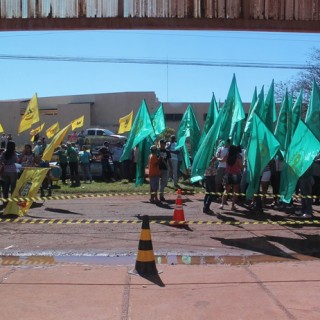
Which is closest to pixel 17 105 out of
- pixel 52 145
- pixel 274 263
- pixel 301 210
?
pixel 52 145

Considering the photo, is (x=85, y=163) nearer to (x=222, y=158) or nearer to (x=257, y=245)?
(x=222, y=158)

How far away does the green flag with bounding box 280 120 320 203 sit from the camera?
10.0 metres

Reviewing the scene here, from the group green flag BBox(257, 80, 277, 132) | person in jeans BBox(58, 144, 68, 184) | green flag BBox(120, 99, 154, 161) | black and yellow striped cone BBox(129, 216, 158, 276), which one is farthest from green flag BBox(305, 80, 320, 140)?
person in jeans BBox(58, 144, 68, 184)

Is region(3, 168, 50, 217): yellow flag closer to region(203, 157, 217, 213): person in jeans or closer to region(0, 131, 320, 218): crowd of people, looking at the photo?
region(0, 131, 320, 218): crowd of people

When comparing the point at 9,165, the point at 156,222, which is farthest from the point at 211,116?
the point at 9,165

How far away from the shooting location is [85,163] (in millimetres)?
19875

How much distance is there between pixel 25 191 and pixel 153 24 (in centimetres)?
540

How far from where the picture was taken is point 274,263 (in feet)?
24.6

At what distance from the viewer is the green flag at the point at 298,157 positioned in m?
10.0

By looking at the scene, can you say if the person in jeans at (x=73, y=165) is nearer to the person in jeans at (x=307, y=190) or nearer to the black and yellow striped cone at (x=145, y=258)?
the person in jeans at (x=307, y=190)

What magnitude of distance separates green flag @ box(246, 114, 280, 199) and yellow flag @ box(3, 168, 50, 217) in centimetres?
491

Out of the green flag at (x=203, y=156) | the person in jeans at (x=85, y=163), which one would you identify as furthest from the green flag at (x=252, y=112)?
the person in jeans at (x=85, y=163)

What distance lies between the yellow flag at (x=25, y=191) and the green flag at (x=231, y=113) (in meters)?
4.91

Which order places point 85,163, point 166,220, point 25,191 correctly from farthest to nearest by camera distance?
point 85,163
point 25,191
point 166,220
